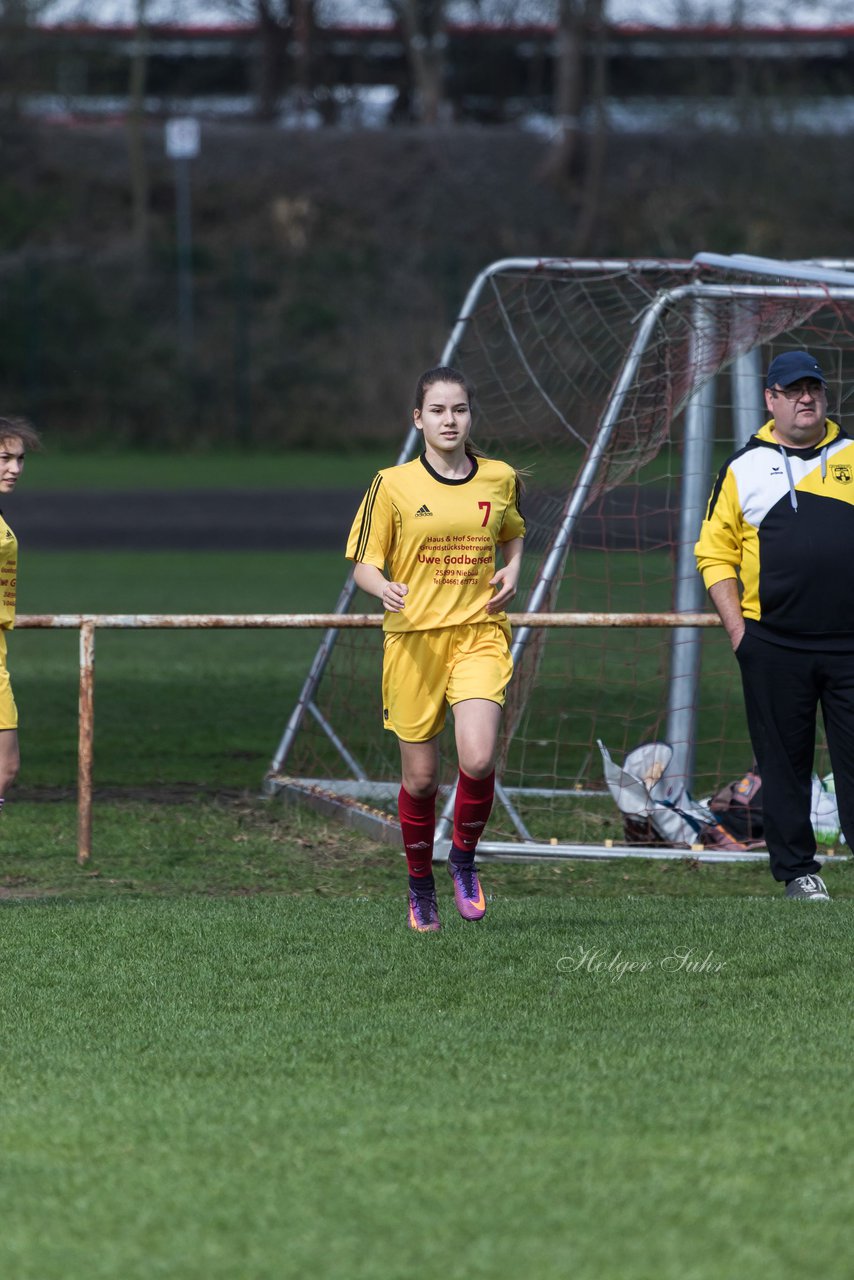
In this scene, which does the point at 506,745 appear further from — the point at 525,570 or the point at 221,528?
the point at 221,528

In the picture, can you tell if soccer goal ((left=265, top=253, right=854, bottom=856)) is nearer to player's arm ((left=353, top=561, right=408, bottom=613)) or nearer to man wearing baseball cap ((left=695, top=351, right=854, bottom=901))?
man wearing baseball cap ((left=695, top=351, right=854, bottom=901))

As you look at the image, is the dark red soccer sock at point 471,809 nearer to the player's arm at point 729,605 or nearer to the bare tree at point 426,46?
the player's arm at point 729,605

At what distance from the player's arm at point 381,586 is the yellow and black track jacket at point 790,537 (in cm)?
122

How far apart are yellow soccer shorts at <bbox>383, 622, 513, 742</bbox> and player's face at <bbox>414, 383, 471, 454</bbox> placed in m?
0.58

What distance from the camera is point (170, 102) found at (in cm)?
3975

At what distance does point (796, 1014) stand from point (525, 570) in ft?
13.8

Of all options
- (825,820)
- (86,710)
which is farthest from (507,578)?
(825,820)

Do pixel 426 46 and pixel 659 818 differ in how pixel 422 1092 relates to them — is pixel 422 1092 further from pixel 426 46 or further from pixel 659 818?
pixel 426 46

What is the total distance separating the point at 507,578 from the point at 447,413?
550mm

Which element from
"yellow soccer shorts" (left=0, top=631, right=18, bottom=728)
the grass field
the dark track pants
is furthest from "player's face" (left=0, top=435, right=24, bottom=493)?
the dark track pants

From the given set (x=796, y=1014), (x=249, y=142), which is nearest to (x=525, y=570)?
(x=796, y=1014)

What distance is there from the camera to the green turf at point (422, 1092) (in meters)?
3.28

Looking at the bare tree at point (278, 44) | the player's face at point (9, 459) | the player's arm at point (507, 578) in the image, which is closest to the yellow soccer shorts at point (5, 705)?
the player's face at point (9, 459)

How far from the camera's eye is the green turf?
3279 mm
